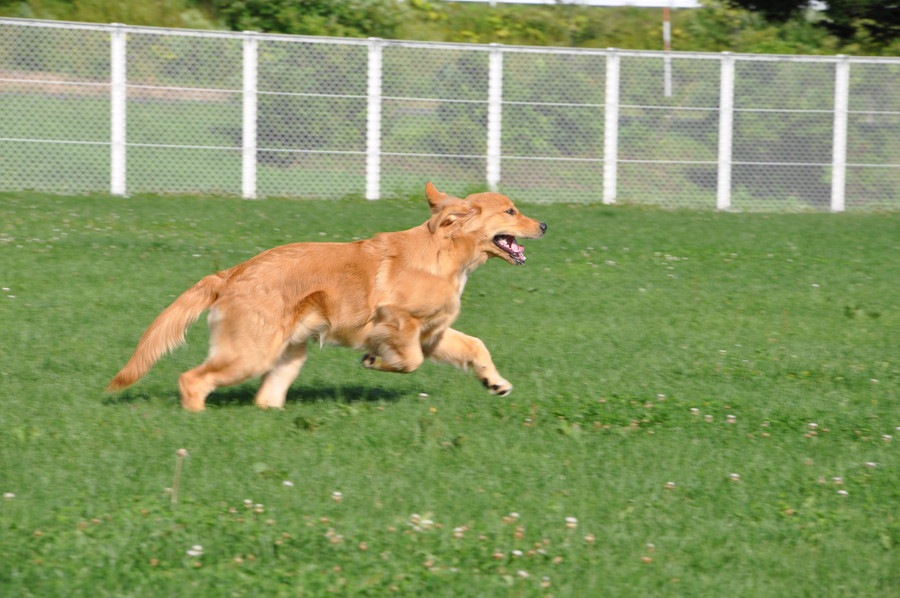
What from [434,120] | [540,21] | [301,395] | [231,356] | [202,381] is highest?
[540,21]

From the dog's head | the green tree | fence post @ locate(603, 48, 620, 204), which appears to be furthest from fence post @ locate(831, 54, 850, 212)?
the dog's head

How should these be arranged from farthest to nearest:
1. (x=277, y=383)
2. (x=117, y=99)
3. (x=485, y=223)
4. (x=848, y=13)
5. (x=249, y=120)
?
(x=848, y=13)
(x=249, y=120)
(x=117, y=99)
(x=485, y=223)
(x=277, y=383)

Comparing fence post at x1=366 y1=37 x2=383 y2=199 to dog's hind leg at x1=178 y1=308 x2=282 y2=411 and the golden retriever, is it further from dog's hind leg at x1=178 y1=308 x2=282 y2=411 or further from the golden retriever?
dog's hind leg at x1=178 y1=308 x2=282 y2=411

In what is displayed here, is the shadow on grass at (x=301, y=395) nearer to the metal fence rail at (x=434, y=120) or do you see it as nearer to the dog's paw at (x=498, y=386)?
the dog's paw at (x=498, y=386)

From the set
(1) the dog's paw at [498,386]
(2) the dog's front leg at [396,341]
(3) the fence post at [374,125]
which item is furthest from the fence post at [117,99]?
(1) the dog's paw at [498,386]

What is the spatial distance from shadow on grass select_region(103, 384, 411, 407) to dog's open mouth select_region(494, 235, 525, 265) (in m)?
1.12

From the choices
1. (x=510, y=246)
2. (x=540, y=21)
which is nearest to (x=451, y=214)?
(x=510, y=246)

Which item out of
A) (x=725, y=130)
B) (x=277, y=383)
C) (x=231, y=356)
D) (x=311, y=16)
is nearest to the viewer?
(x=231, y=356)

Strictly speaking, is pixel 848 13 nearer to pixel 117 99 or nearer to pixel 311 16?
pixel 311 16

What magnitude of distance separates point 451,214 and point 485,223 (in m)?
0.25

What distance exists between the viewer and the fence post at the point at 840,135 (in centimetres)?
2127

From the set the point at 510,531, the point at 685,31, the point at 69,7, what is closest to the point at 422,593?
the point at 510,531

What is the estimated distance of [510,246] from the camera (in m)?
7.86

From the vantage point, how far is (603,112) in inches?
832
